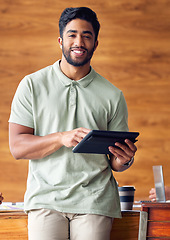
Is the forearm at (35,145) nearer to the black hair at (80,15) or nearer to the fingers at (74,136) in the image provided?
the fingers at (74,136)

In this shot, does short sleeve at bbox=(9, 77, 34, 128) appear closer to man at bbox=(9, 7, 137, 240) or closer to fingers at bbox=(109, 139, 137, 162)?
Result: man at bbox=(9, 7, 137, 240)

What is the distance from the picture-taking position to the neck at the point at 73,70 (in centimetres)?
158

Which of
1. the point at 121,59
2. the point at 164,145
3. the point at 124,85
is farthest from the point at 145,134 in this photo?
the point at 121,59

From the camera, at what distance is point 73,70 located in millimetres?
1579

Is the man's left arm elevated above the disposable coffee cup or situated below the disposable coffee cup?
above

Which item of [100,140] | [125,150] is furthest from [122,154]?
[100,140]

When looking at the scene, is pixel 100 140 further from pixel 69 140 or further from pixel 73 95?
pixel 73 95

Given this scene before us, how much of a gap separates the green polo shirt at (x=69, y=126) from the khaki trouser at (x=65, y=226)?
0.02m

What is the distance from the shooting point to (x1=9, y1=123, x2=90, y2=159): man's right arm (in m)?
1.36

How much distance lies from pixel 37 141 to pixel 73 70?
0.33 metres

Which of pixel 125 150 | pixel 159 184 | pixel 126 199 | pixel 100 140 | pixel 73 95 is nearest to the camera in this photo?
pixel 100 140

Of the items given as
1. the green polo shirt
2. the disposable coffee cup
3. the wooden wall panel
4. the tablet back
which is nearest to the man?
the green polo shirt

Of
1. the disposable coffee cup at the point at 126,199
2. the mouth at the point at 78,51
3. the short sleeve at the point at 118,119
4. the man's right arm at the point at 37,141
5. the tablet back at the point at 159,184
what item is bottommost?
the disposable coffee cup at the point at 126,199

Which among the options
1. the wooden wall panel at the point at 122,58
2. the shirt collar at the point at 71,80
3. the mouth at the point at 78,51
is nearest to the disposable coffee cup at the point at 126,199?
the shirt collar at the point at 71,80
